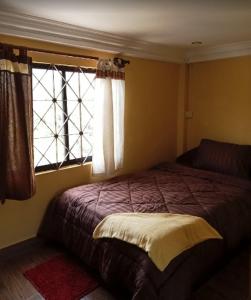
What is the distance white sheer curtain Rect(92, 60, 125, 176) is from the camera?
2773 millimetres

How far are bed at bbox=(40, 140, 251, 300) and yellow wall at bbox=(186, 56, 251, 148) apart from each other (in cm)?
36

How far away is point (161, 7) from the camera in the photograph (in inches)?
71.6

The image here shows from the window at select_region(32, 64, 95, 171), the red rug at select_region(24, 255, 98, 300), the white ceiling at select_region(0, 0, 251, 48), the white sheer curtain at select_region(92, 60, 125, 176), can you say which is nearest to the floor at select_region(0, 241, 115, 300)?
the red rug at select_region(24, 255, 98, 300)

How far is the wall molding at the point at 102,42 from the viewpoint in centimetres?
205

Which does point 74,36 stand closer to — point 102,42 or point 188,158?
point 102,42

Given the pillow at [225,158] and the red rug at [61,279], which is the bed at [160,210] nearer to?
the pillow at [225,158]

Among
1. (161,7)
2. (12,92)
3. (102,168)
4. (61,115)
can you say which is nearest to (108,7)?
(161,7)

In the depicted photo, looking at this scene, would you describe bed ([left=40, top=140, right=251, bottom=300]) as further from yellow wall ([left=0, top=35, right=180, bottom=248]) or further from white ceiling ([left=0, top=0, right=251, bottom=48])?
white ceiling ([left=0, top=0, right=251, bottom=48])

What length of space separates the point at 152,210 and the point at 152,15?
1.49 meters

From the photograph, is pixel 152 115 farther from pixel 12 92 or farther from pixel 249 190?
pixel 12 92

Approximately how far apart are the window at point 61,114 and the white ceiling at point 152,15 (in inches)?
20.7

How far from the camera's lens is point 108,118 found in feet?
9.28

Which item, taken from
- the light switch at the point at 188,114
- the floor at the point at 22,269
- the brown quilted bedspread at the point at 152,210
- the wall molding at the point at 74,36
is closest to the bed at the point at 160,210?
the brown quilted bedspread at the point at 152,210

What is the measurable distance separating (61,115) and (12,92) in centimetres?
61
